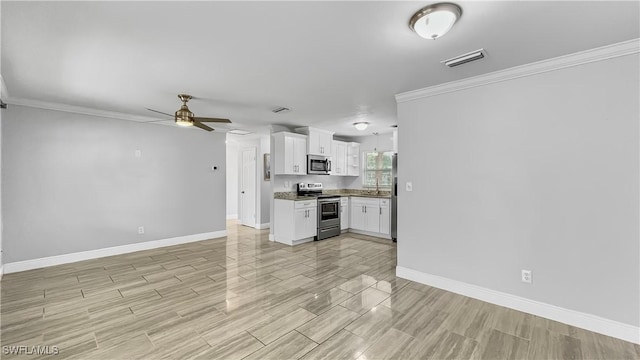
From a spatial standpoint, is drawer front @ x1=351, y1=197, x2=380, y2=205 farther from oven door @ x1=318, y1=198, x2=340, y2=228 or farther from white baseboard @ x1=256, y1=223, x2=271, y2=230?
white baseboard @ x1=256, y1=223, x2=271, y2=230

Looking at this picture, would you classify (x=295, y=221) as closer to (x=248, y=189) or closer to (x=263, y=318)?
(x=248, y=189)

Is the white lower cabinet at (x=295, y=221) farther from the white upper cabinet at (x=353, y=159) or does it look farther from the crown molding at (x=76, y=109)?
the crown molding at (x=76, y=109)

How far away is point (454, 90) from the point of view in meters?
3.10

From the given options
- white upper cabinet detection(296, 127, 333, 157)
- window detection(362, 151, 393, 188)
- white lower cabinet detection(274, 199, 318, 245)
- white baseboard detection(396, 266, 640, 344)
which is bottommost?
white baseboard detection(396, 266, 640, 344)

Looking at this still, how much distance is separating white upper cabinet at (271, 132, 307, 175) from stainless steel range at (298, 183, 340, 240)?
1.92 feet

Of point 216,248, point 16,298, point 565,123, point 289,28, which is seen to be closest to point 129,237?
point 216,248

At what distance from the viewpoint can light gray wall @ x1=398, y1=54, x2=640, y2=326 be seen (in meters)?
2.26

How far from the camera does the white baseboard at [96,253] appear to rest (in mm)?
3850

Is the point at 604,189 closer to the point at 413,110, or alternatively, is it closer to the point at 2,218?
the point at 413,110

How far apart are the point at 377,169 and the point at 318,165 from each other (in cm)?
170

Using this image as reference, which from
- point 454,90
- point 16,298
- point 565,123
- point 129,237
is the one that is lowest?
point 16,298

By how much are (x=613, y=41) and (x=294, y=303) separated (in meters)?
3.63

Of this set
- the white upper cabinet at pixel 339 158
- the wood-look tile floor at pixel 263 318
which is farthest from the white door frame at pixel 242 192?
the wood-look tile floor at pixel 263 318

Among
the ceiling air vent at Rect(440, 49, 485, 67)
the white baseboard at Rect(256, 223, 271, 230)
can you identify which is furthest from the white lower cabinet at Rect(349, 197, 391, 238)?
the ceiling air vent at Rect(440, 49, 485, 67)
